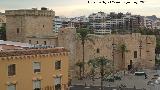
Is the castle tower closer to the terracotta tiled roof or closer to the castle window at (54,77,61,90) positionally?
the castle window at (54,77,61,90)

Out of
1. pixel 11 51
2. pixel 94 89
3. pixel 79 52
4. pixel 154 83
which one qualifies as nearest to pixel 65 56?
pixel 11 51

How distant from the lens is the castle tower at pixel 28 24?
212ft

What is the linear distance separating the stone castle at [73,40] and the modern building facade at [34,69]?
2478cm

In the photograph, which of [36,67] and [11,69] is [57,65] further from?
[11,69]

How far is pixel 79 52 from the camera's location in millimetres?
61625

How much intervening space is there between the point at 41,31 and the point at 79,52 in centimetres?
829

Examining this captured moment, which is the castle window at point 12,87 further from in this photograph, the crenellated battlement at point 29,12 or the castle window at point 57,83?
the crenellated battlement at point 29,12

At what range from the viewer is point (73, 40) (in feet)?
198

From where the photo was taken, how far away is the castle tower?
64.6 m

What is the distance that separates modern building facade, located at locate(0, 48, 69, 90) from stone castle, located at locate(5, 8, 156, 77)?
2478 cm

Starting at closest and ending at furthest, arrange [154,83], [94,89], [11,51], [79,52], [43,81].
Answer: [11,51], [43,81], [94,89], [154,83], [79,52]

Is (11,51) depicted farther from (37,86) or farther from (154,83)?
(154,83)

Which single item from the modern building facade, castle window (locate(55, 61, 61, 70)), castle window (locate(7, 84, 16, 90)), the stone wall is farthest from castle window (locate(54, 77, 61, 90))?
the stone wall

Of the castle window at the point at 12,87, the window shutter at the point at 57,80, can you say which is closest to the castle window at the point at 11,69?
the castle window at the point at 12,87
